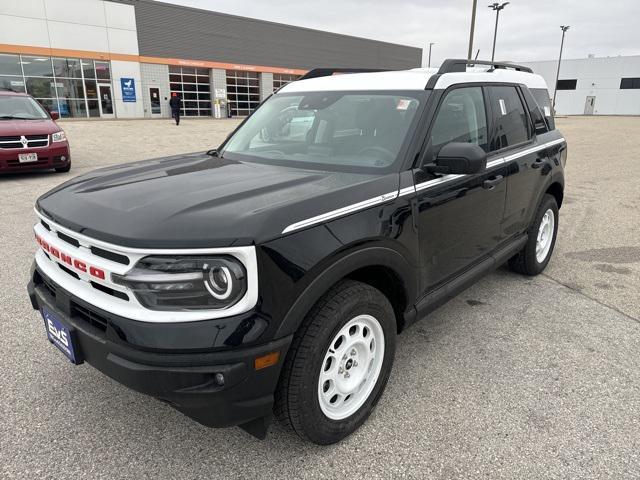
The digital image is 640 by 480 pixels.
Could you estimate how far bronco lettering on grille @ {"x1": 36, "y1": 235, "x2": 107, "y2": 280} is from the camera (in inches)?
77.9

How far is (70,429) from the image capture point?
8.11ft

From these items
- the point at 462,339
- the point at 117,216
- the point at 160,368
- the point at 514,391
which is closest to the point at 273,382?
the point at 160,368

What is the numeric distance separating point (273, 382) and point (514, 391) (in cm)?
165

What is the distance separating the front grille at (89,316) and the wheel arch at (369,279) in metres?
0.76

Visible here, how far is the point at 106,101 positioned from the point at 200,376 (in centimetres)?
3234

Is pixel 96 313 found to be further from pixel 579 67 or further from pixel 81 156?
pixel 579 67

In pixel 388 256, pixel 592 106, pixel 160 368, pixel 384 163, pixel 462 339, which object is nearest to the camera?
pixel 160 368

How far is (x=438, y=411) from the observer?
2.64 m

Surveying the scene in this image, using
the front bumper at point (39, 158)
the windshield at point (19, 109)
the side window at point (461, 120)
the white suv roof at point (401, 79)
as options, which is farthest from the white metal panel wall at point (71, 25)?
the side window at point (461, 120)

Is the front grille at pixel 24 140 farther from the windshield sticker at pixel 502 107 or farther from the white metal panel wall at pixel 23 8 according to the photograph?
the white metal panel wall at pixel 23 8

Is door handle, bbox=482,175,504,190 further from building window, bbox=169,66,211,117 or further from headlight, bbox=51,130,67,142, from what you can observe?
building window, bbox=169,66,211,117

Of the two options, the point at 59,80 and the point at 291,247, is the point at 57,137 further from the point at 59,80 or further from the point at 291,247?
the point at 59,80

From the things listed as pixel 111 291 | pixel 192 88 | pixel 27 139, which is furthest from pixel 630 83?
pixel 111 291

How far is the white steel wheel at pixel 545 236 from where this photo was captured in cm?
460
